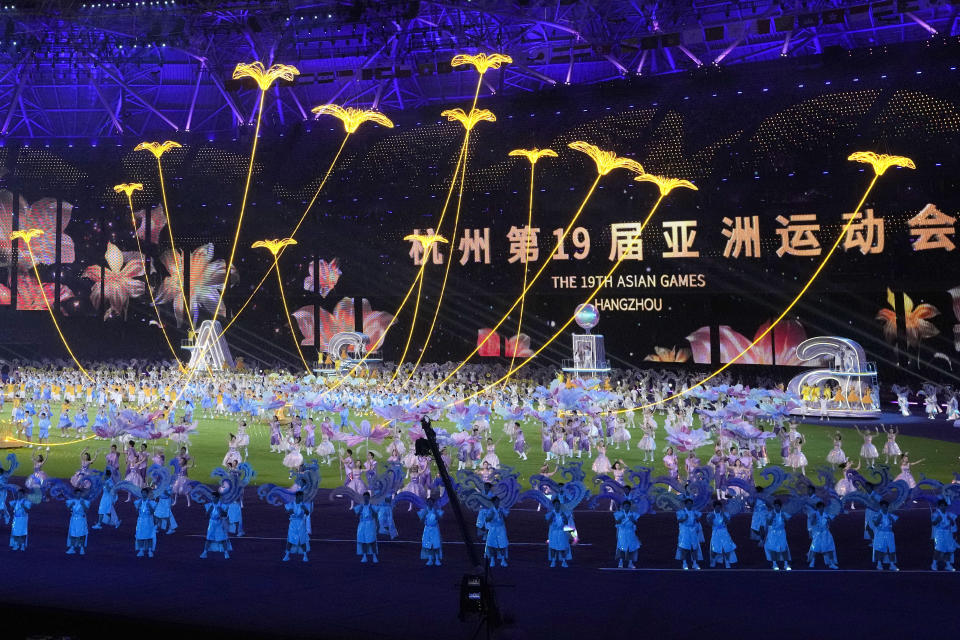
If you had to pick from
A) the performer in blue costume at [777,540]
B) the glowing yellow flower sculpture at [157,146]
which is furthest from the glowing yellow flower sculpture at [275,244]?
the performer in blue costume at [777,540]

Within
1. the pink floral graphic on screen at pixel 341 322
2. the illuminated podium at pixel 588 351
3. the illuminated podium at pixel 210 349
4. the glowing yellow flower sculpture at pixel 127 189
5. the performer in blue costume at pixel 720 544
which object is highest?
the glowing yellow flower sculpture at pixel 127 189

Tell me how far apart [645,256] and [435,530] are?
21.6 m

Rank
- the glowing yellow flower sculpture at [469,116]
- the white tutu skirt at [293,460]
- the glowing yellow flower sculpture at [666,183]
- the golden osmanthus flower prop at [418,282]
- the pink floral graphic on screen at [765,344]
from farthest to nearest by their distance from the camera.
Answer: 1. the golden osmanthus flower prop at [418,282]
2. the pink floral graphic on screen at [765,344]
3. the glowing yellow flower sculpture at [666,183]
4. the glowing yellow flower sculpture at [469,116]
5. the white tutu skirt at [293,460]

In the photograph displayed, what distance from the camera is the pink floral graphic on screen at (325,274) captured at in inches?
1473

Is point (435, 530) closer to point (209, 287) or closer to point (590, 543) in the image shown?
point (590, 543)

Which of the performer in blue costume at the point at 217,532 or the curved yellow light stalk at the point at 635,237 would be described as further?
the curved yellow light stalk at the point at 635,237

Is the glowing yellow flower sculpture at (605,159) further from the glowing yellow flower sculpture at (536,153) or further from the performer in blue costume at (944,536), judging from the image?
the performer in blue costume at (944,536)

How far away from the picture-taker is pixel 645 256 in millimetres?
31250

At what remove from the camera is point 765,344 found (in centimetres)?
3114

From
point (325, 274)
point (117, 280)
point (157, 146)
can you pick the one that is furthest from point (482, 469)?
point (117, 280)

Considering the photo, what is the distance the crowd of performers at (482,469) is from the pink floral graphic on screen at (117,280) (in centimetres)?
964

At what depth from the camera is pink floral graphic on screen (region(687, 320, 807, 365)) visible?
30750mm

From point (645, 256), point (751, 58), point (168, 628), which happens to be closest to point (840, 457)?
point (168, 628)

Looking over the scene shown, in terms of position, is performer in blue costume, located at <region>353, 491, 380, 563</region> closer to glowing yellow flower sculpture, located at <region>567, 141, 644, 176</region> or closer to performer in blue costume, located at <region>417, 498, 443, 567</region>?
performer in blue costume, located at <region>417, 498, 443, 567</region>
